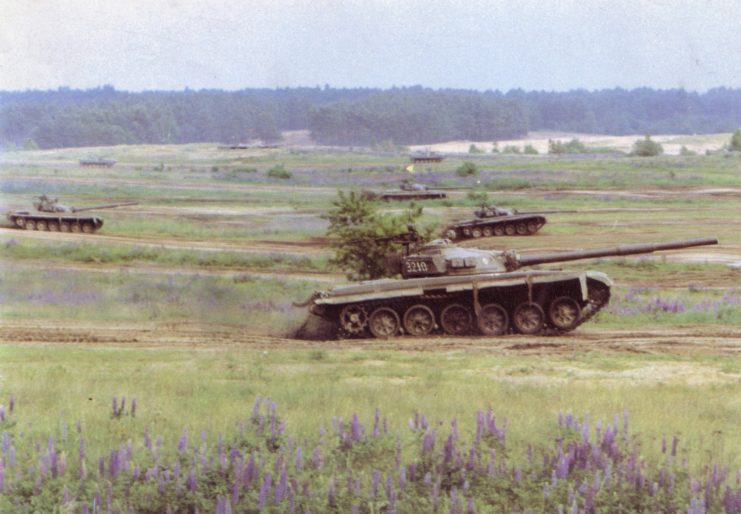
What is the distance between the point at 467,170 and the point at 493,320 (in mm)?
12913

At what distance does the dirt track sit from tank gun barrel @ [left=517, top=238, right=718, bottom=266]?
1.67 meters

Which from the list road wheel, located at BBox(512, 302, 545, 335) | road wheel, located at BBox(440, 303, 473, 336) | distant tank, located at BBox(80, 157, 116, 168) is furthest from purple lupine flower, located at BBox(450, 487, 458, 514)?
distant tank, located at BBox(80, 157, 116, 168)

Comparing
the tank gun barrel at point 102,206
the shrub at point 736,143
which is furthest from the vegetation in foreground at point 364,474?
the shrub at point 736,143

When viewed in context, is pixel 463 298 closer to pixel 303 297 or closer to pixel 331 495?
pixel 303 297

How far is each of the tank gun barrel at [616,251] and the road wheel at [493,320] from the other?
4.98 feet

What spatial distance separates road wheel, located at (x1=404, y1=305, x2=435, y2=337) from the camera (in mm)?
19875

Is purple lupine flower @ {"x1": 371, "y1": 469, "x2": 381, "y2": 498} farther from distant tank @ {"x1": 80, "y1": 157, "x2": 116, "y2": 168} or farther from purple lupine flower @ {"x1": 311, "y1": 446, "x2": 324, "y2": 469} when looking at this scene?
distant tank @ {"x1": 80, "y1": 157, "x2": 116, "y2": 168}

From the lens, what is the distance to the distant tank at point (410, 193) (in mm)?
28672

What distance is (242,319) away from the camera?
21.0 meters

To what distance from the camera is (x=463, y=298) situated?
65.5 feet

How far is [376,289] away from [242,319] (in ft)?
11.2

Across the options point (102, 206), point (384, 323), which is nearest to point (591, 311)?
point (384, 323)

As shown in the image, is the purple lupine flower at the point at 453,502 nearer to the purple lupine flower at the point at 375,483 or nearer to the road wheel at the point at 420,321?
the purple lupine flower at the point at 375,483

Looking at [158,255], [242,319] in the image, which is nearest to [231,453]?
[242,319]
